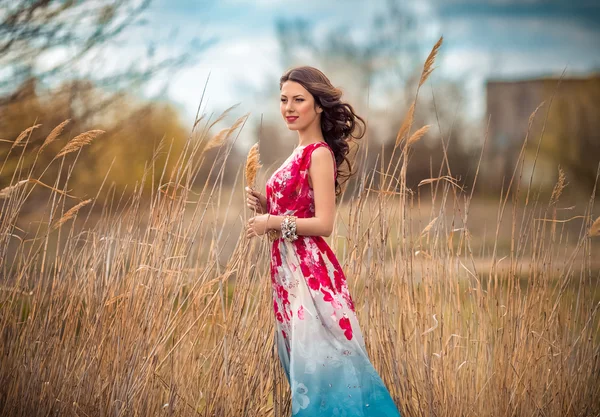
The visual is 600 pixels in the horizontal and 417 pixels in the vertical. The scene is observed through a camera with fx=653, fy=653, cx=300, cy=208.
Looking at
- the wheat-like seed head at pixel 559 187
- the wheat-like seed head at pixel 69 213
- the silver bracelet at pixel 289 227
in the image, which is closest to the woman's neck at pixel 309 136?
the silver bracelet at pixel 289 227

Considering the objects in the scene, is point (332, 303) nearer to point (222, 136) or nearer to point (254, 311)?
point (254, 311)

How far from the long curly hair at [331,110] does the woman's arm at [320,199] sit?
0.58 feet

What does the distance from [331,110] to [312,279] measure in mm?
575

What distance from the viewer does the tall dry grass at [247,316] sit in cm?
239

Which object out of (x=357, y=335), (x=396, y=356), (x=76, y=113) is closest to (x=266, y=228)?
(x=357, y=335)

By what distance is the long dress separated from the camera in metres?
2.04

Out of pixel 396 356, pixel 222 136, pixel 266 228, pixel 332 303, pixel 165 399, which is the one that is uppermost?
pixel 222 136

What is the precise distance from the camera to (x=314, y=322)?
2.05m

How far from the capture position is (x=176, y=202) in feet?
7.97

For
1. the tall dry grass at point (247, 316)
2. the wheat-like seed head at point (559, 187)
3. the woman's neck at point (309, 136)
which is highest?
the woman's neck at point (309, 136)

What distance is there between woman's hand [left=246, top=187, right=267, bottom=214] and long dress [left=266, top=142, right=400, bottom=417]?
0.06 m

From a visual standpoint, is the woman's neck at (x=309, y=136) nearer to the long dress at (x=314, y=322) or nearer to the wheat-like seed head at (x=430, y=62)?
the long dress at (x=314, y=322)

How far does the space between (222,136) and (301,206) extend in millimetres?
419

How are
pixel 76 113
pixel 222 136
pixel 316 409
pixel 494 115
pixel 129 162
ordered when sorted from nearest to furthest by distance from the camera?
pixel 316 409, pixel 222 136, pixel 76 113, pixel 129 162, pixel 494 115
